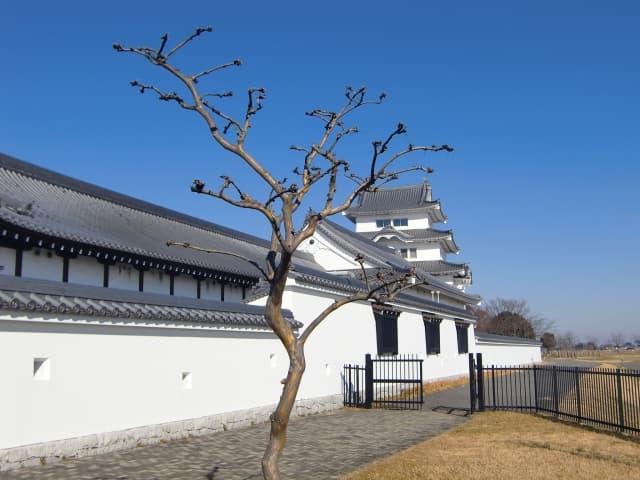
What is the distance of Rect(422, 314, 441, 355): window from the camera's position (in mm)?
27219

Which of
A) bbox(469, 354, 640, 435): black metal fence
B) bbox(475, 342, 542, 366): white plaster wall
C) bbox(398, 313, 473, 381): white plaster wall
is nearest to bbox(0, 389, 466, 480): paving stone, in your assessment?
bbox(469, 354, 640, 435): black metal fence

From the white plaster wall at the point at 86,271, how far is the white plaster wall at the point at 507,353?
92.6 ft

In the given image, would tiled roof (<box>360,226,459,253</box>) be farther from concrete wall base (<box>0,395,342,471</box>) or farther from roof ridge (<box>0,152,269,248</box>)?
concrete wall base (<box>0,395,342,471</box>)

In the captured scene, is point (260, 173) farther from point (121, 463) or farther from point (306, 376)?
point (306, 376)

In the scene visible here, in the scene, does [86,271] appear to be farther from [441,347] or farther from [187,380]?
[441,347]

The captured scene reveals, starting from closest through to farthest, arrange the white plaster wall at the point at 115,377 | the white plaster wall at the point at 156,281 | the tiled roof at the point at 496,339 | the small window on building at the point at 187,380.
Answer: the white plaster wall at the point at 115,377
the small window on building at the point at 187,380
the white plaster wall at the point at 156,281
the tiled roof at the point at 496,339

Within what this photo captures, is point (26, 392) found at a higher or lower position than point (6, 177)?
lower

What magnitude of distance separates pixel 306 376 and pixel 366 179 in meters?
11.3

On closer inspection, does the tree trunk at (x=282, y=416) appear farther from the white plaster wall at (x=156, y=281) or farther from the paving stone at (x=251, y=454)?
the white plaster wall at (x=156, y=281)

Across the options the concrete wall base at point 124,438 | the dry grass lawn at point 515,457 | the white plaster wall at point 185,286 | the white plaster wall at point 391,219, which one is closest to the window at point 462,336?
the white plaster wall at point 391,219

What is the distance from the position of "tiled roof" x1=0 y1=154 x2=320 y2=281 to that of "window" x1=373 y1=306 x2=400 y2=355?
15.3 feet

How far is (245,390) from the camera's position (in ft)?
45.8

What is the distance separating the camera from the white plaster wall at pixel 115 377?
29.9 ft

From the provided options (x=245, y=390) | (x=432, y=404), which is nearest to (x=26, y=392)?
(x=245, y=390)
